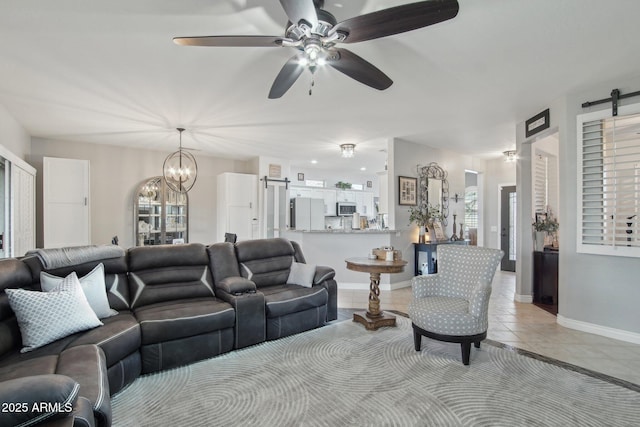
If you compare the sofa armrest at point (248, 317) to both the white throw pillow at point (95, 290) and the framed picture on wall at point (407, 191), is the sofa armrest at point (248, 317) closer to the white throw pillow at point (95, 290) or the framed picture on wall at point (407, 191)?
the white throw pillow at point (95, 290)

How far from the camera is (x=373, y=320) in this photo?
3375mm

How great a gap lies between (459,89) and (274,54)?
2.00 m

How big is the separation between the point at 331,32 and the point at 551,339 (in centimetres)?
354

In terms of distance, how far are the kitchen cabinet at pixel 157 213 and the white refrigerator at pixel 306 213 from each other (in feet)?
7.84

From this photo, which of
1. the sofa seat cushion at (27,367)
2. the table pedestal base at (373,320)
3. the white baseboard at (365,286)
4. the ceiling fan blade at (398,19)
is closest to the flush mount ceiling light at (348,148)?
the white baseboard at (365,286)

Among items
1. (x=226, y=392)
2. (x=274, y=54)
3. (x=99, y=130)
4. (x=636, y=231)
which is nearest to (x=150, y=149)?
(x=99, y=130)

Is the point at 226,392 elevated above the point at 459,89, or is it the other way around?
the point at 459,89

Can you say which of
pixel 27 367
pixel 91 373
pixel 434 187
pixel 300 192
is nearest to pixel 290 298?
pixel 91 373

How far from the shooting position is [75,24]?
2152 mm

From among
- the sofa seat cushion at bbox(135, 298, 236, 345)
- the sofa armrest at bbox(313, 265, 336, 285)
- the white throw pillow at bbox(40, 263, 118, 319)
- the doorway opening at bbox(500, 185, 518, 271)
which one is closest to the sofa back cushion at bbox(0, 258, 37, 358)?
the white throw pillow at bbox(40, 263, 118, 319)

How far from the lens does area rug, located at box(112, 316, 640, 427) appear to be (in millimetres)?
Result: 1882

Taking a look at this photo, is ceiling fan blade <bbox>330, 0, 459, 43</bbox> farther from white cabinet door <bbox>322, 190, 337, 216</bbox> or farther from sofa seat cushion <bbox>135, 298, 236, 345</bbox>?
white cabinet door <bbox>322, 190, 337, 216</bbox>

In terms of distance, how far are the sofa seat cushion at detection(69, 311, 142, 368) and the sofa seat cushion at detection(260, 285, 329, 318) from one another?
113 centimetres

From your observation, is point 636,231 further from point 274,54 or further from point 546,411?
point 274,54
